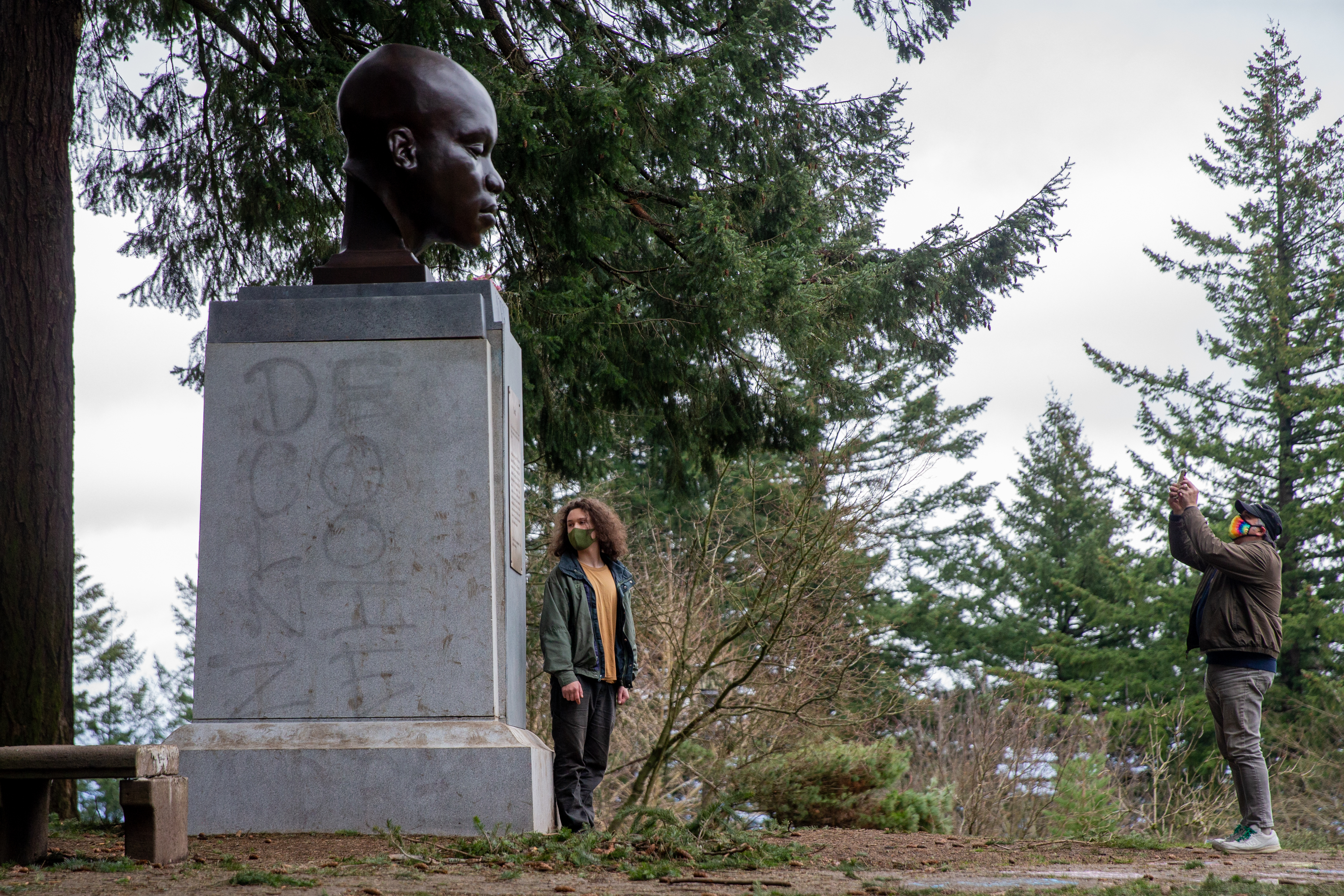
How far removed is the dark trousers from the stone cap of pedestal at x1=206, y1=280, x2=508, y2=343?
5.68 feet

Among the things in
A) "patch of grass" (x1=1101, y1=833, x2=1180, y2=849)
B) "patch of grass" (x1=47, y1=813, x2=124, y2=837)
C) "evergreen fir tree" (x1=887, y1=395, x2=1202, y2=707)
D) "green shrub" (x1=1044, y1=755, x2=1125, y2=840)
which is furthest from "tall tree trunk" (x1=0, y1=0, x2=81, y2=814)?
"evergreen fir tree" (x1=887, y1=395, x2=1202, y2=707)

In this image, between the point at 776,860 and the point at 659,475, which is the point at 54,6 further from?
the point at 776,860

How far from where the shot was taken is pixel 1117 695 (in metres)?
24.8

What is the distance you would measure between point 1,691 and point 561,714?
3.08 metres

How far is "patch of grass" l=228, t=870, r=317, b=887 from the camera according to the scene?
3473 mm

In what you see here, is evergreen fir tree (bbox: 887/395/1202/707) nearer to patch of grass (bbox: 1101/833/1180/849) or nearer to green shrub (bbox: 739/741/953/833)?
green shrub (bbox: 739/741/953/833)

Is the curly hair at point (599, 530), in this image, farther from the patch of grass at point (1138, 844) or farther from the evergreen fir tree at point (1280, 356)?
the evergreen fir tree at point (1280, 356)

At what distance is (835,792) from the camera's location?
32.4 ft

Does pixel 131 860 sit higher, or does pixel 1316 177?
pixel 1316 177

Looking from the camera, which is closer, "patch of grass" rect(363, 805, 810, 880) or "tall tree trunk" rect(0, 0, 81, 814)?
"patch of grass" rect(363, 805, 810, 880)

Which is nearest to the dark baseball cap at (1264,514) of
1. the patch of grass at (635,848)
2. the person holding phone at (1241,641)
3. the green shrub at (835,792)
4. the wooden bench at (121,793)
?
the person holding phone at (1241,641)

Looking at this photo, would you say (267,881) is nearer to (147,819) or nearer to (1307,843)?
(147,819)

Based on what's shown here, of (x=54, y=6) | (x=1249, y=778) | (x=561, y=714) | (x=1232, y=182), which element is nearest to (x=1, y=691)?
(x=561, y=714)

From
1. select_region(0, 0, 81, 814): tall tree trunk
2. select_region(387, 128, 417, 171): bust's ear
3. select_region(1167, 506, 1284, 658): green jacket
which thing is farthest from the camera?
select_region(0, 0, 81, 814): tall tree trunk
